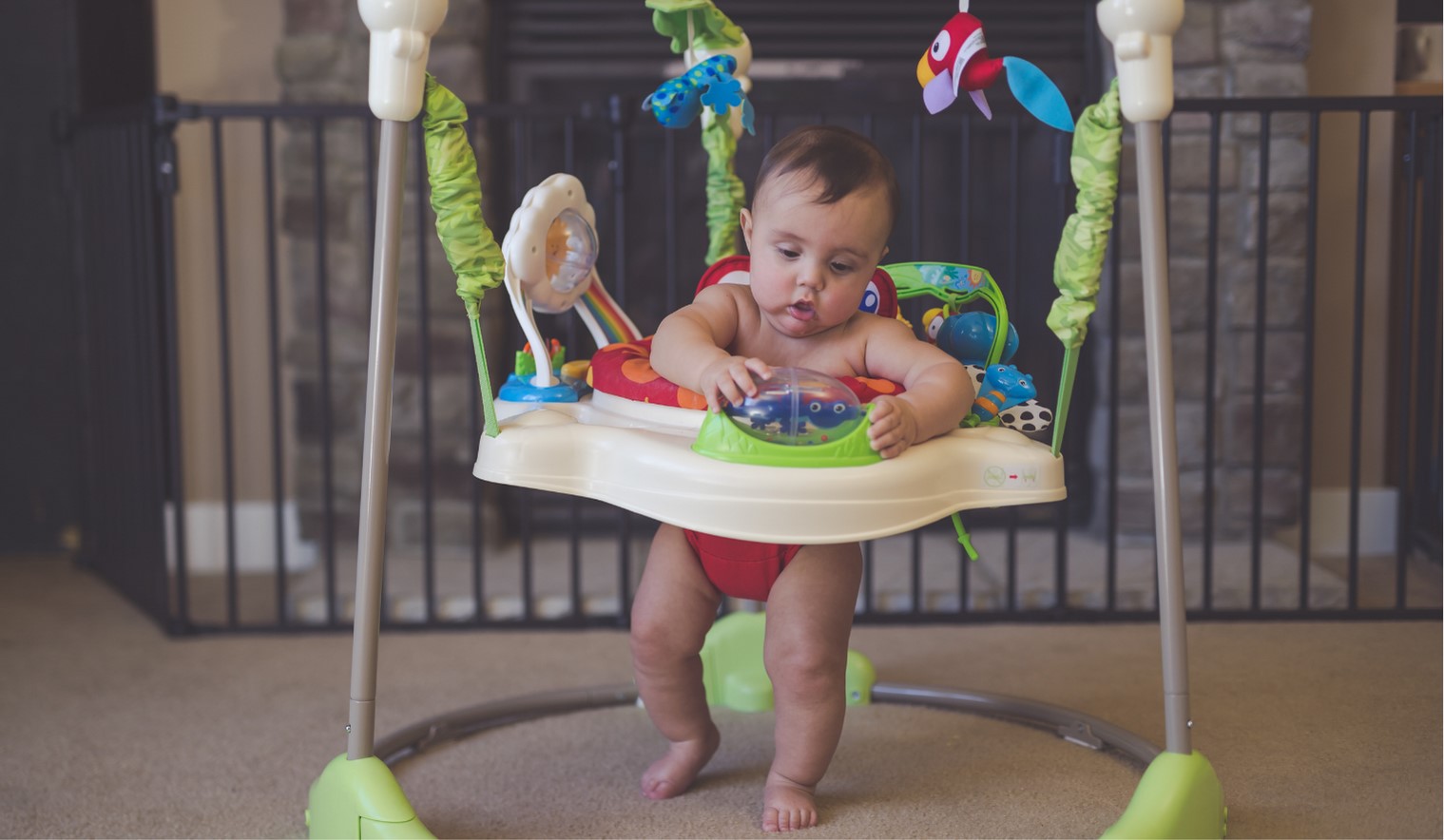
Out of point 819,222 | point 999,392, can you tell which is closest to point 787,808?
point 999,392

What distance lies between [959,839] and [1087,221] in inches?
25.4

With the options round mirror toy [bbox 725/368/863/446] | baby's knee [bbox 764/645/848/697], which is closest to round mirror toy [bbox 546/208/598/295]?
round mirror toy [bbox 725/368/863/446]

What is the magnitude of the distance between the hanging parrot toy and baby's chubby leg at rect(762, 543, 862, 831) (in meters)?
0.48

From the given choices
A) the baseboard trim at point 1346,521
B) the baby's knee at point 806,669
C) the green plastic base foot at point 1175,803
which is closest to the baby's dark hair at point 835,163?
the baby's knee at point 806,669

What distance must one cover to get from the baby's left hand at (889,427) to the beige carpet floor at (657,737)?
439 millimetres

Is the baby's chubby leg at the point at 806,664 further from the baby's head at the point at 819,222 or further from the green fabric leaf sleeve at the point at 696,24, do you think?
the green fabric leaf sleeve at the point at 696,24

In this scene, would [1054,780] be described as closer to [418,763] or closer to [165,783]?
[418,763]

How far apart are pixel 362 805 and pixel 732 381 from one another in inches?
21.6

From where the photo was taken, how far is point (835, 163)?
1281 millimetres

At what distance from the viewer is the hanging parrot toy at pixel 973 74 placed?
1.22 metres

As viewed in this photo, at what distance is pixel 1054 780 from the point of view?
1531 mm

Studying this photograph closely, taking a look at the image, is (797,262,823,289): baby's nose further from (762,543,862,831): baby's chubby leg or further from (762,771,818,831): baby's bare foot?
(762,771,818,831): baby's bare foot

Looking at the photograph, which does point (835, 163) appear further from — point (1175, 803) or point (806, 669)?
point (1175, 803)

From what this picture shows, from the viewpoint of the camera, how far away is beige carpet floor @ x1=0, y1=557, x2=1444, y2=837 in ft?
4.75
